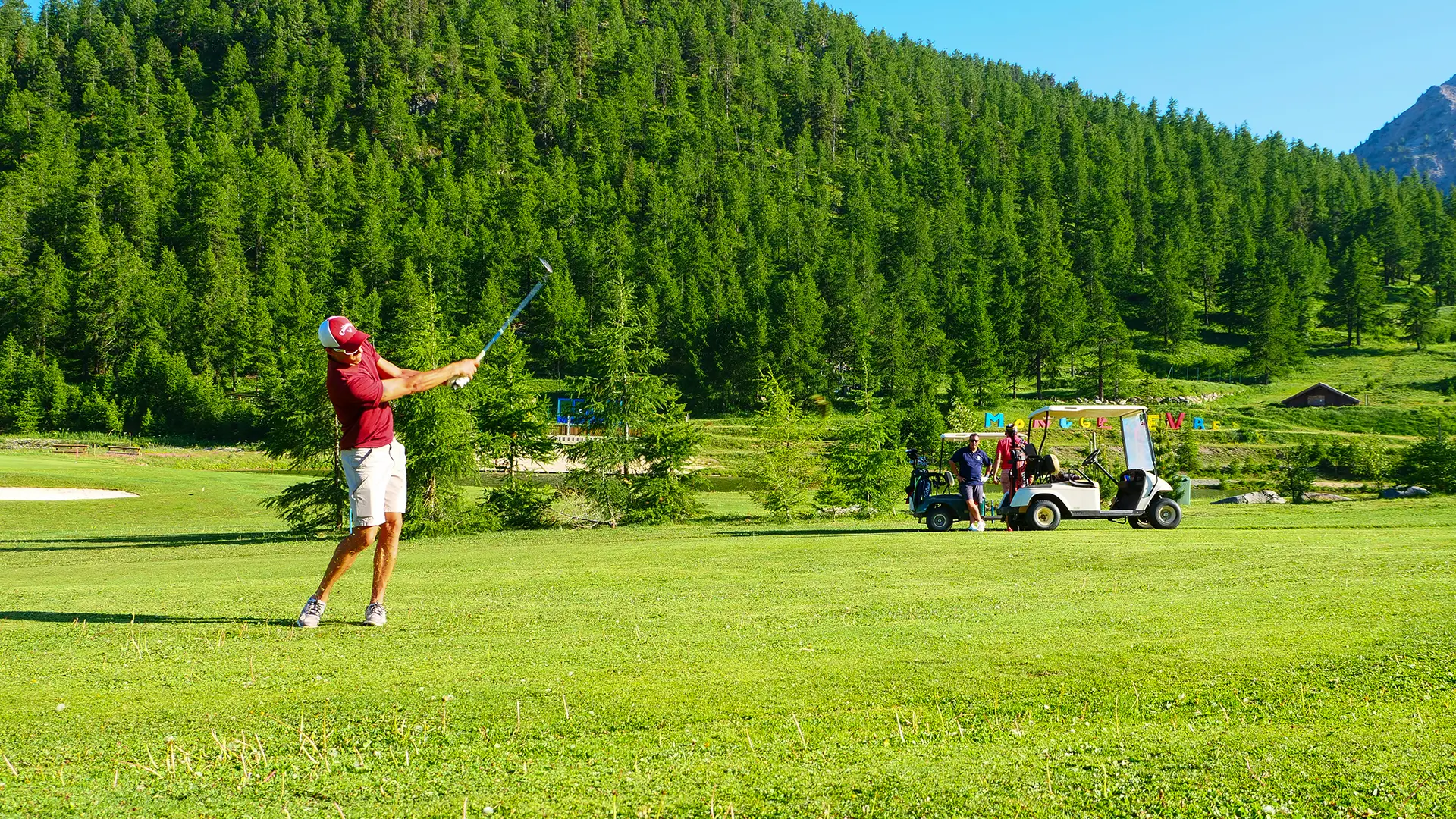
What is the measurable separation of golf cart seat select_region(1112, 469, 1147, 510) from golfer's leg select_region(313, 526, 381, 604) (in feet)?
53.1

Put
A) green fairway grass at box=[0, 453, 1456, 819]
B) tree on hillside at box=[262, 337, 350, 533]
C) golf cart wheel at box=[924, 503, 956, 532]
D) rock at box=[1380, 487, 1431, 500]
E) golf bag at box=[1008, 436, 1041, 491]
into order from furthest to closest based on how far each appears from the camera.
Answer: rock at box=[1380, 487, 1431, 500], tree on hillside at box=[262, 337, 350, 533], golf cart wheel at box=[924, 503, 956, 532], golf bag at box=[1008, 436, 1041, 491], green fairway grass at box=[0, 453, 1456, 819]

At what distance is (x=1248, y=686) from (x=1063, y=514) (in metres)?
15.6

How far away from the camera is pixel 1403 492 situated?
120 ft

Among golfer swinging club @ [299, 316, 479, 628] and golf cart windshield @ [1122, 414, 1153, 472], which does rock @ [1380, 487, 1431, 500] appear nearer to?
golf cart windshield @ [1122, 414, 1153, 472]

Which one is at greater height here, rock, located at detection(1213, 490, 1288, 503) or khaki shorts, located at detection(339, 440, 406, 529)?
khaki shorts, located at detection(339, 440, 406, 529)

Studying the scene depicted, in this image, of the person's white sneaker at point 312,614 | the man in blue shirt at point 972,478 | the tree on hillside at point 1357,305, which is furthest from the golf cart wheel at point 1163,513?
the tree on hillside at point 1357,305

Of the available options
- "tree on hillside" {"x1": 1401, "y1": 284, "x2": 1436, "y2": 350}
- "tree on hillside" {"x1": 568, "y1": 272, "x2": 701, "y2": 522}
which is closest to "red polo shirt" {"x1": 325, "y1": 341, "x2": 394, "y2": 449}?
"tree on hillside" {"x1": 568, "y1": 272, "x2": 701, "y2": 522}

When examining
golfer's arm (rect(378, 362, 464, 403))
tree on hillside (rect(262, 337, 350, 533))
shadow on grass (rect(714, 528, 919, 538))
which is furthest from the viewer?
tree on hillside (rect(262, 337, 350, 533))

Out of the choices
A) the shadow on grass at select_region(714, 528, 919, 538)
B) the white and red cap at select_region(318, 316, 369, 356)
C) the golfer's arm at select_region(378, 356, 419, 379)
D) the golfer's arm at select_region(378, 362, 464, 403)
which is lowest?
the shadow on grass at select_region(714, 528, 919, 538)

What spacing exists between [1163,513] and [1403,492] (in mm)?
22031

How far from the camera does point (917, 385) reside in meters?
99.2

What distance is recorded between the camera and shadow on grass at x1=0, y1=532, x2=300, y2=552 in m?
26.4

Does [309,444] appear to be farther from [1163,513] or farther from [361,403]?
[361,403]

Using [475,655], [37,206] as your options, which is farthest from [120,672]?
[37,206]
